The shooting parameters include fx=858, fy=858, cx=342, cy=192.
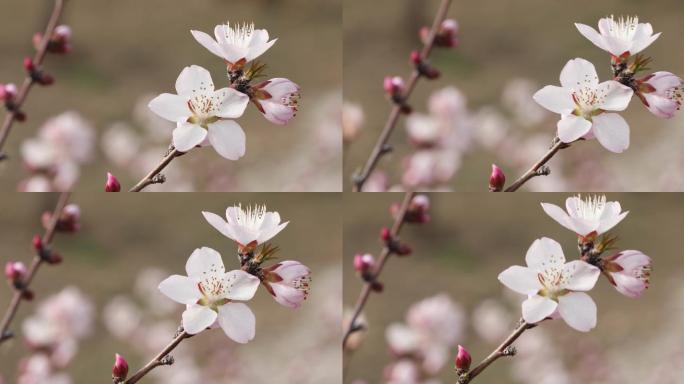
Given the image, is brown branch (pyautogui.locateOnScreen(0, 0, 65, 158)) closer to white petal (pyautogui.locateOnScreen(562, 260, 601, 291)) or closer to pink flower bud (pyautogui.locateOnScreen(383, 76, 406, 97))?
pink flower bud (pyautogui.locateOnScreen(383, 76, 406, 97))

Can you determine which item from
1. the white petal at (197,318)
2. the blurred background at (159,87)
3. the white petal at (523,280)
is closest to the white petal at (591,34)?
the white petal at (523,280)

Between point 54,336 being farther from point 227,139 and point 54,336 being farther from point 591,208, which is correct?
point 591,208

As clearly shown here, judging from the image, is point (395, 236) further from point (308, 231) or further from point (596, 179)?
point (308, 231)

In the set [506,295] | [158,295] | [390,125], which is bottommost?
[390,125]

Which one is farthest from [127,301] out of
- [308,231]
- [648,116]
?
[648,116]

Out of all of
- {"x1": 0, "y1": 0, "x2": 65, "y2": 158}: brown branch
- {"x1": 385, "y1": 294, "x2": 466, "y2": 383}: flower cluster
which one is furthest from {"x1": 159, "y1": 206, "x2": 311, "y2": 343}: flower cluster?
{"x1": 385, "y1": 294, "x2": 466, "y2": 383}: flower cluster

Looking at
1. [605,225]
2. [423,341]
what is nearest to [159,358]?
[605,225]

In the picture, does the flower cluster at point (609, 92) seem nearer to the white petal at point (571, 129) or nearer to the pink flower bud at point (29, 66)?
the white petal at point (571, 129)
